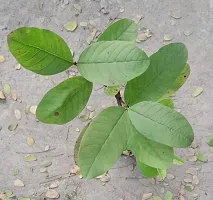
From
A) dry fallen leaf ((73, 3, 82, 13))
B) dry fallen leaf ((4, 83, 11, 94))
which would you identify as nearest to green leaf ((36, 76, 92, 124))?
dry fallen leaf ((4, 83, 11, 94))

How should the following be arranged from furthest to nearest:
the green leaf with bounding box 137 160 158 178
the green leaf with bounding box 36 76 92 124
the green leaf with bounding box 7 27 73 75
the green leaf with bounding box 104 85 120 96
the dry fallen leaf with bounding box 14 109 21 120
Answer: the dry fallen leaf with bounding box 14 109 21 120
the green leaf with bounding box 137 160 158 178
the green leaf with bounding box 104 85 120 96
the green leaf with bounding box 36 76 92 124
the green leaf with bounding box 7 27 73 75

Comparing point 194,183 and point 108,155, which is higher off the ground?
point 108,155

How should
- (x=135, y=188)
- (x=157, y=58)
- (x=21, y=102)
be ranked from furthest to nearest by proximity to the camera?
(x=21, y=102), (x=135, y=188), (x=157, y=58)

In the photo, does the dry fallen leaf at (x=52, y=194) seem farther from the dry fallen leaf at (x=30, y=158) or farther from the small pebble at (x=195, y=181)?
the small pebble at (x=195, y=181)

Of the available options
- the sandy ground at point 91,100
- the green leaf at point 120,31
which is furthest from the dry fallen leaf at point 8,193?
the green leaf at point 120,31

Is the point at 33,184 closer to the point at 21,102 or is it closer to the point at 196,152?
the point at 21,102

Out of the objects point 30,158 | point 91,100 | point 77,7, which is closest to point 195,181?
point 91,100

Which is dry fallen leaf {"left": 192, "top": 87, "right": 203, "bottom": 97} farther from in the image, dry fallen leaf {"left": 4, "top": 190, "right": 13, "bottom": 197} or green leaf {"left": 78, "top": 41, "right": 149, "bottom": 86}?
green leaf {"left": 78, "top": 41, "right": 149, "bottom": 86}

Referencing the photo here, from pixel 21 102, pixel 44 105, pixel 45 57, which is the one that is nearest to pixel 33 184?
pixel 21 102
